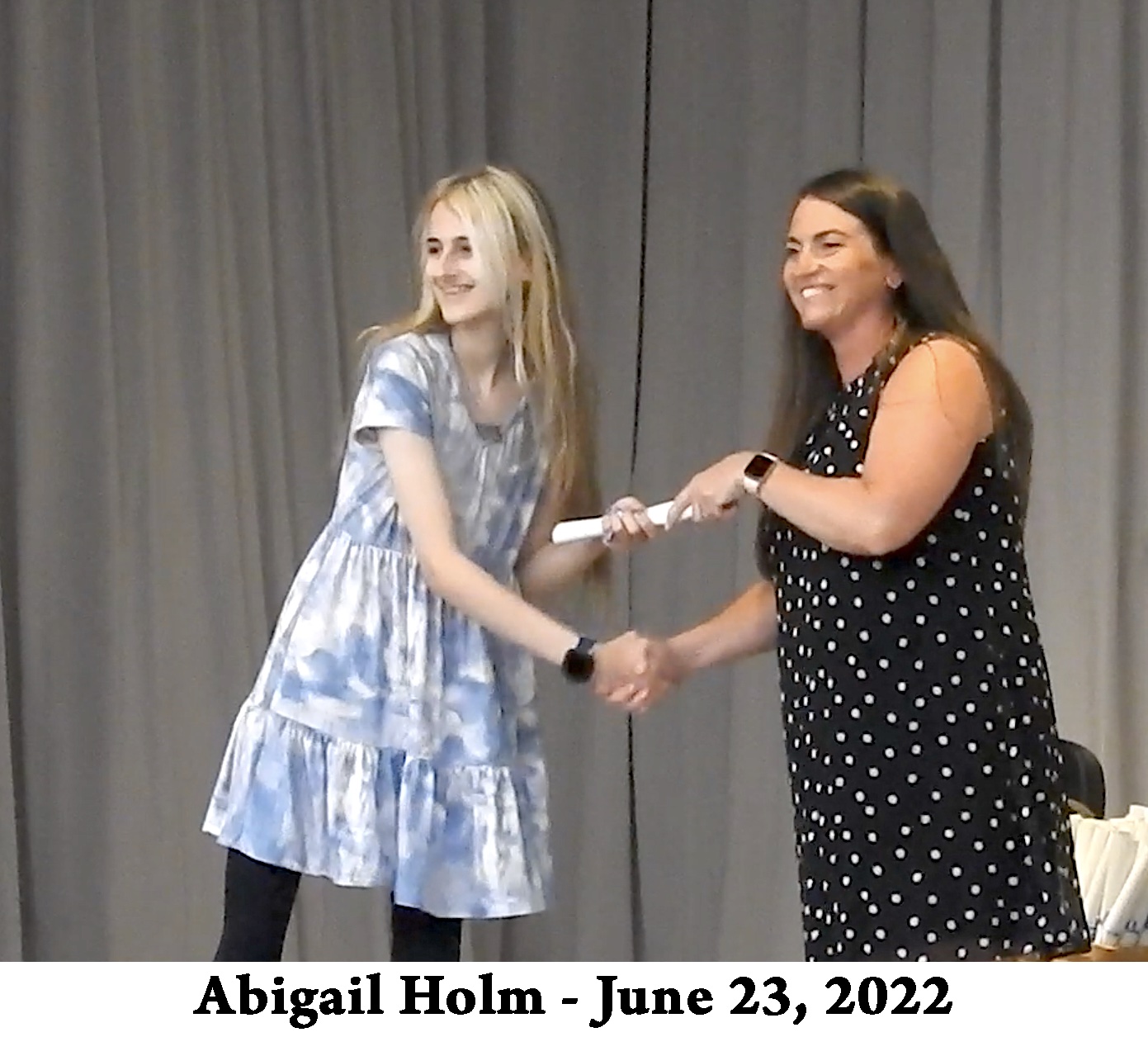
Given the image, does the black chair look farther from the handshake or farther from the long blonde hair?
the long blonde hair

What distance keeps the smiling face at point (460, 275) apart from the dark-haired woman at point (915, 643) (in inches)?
12.0

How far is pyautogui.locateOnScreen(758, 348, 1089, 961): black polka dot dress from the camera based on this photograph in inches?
67.9

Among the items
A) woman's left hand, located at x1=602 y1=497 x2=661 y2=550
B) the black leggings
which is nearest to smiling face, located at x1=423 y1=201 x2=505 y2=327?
woman's left hand, located at x1=602 y1=497 x2=661 y2=550

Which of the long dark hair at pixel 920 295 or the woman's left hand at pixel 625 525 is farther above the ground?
the long dark hair at pixel 920 295

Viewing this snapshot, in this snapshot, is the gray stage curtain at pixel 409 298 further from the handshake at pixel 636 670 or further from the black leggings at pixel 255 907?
the black leggings at pixel 255 907

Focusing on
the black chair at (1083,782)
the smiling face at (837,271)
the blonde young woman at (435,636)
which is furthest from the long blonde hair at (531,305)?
the black chair at (1083,782)

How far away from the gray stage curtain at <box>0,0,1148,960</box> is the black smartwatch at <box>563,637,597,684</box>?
20 cm

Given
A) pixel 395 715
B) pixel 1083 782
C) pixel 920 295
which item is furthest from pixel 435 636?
pixel 1083 782

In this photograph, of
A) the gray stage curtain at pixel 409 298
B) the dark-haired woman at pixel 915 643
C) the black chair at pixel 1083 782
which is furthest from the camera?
the gray stage curtain at pixel 409 298

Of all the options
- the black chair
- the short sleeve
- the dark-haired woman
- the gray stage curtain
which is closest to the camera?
the dark-haired woman

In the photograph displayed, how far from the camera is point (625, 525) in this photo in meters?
1.90

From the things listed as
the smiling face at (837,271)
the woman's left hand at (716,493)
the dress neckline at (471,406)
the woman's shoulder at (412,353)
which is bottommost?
the woman's left hand at (716,493)

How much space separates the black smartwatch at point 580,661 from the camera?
186cm

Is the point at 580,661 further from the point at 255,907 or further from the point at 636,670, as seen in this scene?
the point at 255,907
